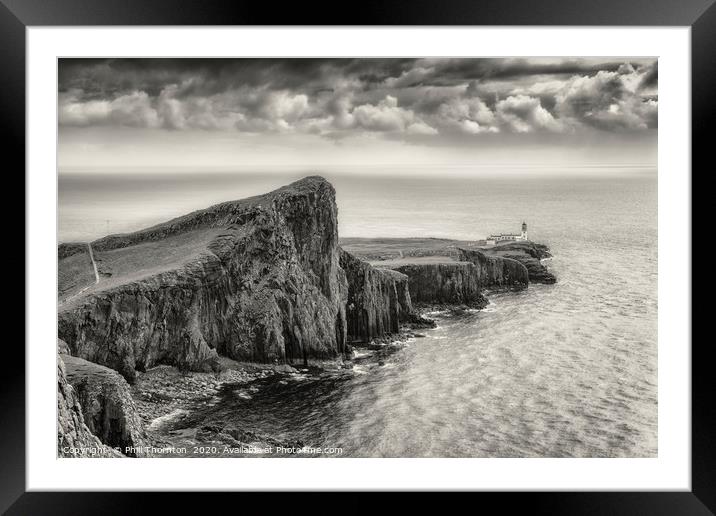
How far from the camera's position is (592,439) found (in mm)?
10516

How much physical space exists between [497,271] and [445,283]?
2.26m

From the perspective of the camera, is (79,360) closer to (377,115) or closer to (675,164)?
(377,115)

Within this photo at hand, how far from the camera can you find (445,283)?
53.8ft

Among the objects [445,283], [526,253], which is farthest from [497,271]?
[445,283]

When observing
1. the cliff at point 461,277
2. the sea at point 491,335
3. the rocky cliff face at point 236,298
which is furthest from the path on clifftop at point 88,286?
the cliff at point 461,277

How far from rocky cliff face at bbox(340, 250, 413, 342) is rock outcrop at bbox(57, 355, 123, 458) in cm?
699

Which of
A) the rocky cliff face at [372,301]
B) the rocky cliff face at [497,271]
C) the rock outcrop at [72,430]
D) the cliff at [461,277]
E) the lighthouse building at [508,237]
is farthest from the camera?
the rocky cliff face at [372,301]

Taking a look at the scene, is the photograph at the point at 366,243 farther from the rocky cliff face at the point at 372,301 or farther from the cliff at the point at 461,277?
the rocky cliff face at the point at 372,301

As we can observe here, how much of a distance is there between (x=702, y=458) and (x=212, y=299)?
11.1 m

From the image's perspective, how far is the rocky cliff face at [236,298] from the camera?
12.6m

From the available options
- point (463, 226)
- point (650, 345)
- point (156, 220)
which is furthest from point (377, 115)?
point (650, 345)
